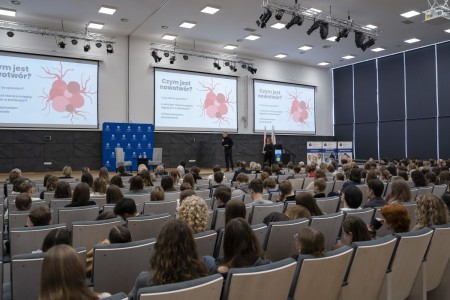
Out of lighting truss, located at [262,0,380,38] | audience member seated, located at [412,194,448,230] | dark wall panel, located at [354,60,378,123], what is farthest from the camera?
dark wall panel, located at [354,60,378,123]

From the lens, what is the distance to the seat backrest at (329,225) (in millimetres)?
3348

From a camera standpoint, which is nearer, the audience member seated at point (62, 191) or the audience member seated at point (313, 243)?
the audience member seated at point (313, 243)

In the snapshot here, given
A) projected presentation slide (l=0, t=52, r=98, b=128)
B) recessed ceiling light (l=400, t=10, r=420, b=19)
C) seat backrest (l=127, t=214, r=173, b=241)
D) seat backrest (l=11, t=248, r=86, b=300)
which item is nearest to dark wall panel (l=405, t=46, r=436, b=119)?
recessed ceiling light (l=400, t=10, r=420, b=19)

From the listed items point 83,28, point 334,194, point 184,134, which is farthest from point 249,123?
point 334,194

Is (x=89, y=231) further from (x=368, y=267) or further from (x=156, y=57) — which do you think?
(x=156, y=57)

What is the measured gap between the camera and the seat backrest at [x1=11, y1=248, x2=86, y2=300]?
220 cm

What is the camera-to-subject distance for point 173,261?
1.90m

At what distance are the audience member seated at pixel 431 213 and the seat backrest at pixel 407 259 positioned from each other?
42 cm

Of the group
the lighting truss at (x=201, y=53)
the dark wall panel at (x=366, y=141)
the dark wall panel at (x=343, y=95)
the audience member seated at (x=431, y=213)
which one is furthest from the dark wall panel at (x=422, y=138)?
the audience member seated at (x=431, y=213)

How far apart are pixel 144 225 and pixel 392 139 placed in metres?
16.5

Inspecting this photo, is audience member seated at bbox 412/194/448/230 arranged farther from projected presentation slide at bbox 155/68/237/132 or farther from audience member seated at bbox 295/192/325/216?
projected presentation slide at bbox 155/68/237/132

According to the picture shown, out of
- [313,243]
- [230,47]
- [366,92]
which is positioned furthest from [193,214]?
[366,92]

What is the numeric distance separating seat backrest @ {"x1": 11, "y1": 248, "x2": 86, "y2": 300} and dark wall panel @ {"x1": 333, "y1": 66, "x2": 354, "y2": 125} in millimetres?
18739

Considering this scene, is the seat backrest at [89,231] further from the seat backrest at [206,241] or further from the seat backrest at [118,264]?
the seat backrest at [206,241]
